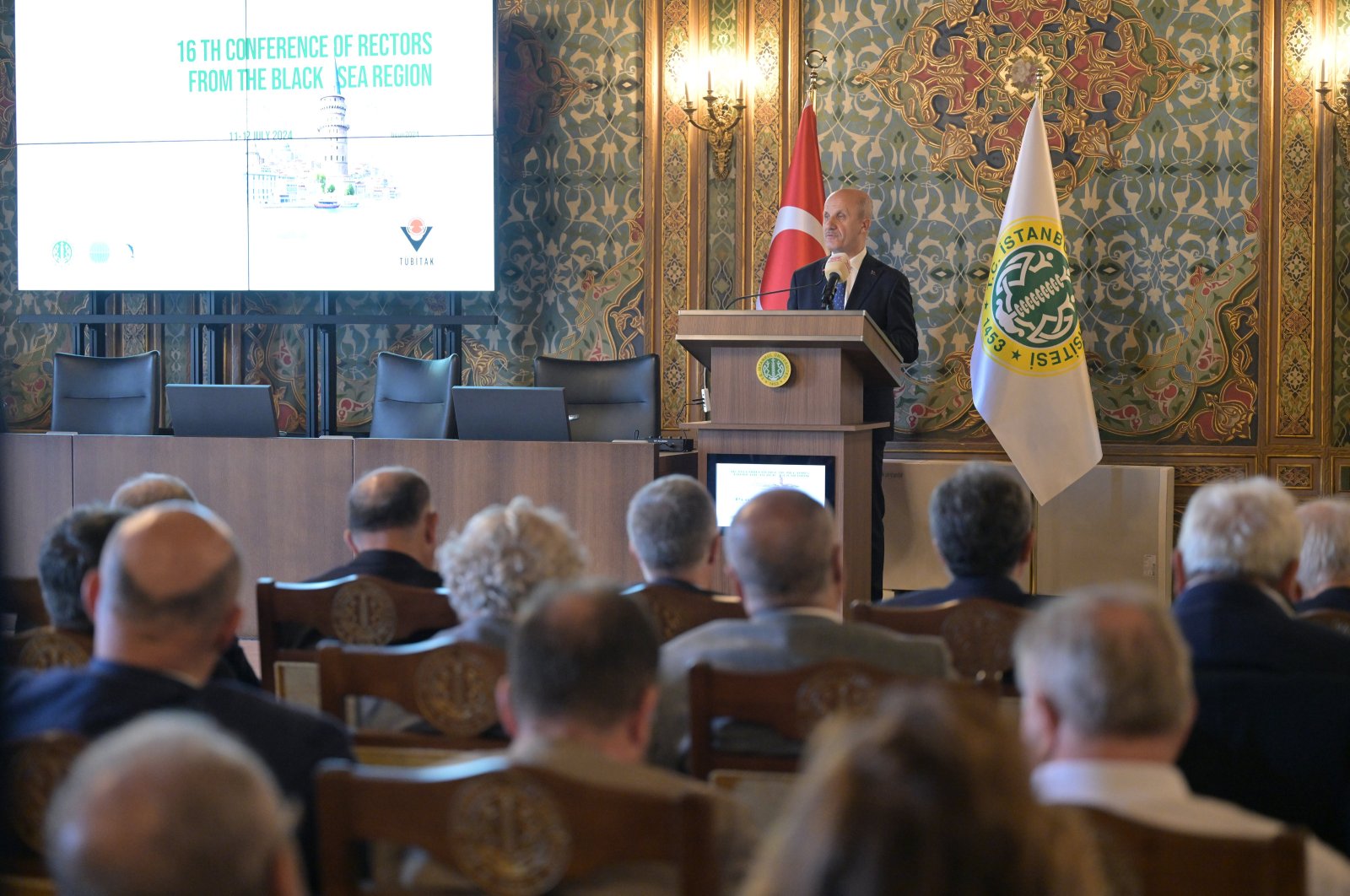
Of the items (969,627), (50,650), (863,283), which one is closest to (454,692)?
(50,650)

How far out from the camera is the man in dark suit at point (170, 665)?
1.55 metres

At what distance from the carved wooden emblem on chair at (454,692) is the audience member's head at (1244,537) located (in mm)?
1169

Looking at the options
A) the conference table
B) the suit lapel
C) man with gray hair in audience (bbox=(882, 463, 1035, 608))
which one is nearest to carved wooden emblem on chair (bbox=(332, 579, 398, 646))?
man with gray hair in audience (bbox=(882, 463, 1035, 608))

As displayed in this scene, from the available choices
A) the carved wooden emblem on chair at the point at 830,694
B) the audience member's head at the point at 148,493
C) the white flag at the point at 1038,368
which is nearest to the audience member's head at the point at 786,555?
the carved wooden emblem on chair at the point at 830,694

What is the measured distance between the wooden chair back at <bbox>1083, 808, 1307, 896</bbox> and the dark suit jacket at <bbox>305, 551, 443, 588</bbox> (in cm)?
186

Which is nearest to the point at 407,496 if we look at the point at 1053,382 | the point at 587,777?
the point at 587,777

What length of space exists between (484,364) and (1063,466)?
285cm

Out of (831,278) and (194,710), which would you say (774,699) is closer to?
(194,710)

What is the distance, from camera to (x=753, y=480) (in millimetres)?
4176

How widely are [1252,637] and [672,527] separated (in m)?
1.02

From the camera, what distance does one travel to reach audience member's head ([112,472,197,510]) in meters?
2.86

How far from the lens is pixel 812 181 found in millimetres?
5922

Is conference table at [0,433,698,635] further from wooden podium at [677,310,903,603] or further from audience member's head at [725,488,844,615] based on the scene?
audience member's head at [725,488,844,615]

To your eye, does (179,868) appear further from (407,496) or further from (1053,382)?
(1053,382)
